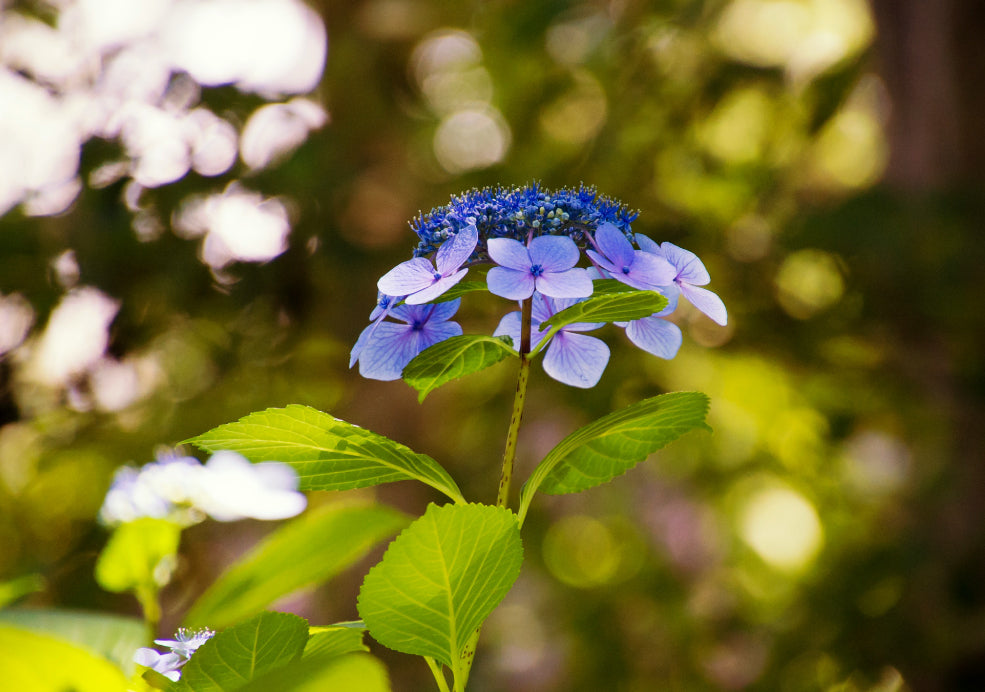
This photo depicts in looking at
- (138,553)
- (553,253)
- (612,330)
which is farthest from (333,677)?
(612,330)

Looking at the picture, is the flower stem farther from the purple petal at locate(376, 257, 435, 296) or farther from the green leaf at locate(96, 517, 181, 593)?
the green leaf at locate(96, 517, 181, 593)

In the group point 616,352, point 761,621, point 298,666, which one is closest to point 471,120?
point 616,352

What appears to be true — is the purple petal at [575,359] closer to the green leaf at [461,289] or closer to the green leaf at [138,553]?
the green leaf at [461,289]

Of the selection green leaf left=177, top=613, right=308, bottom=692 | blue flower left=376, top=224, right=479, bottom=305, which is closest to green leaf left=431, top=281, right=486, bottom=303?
blue flower left=376, top=224, right=479, bottom=305

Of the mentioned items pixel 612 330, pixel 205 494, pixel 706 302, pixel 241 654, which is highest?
pixel 706 302

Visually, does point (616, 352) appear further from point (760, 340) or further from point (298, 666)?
point (298, 666)

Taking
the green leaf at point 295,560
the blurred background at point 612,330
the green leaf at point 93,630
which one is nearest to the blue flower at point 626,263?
the green leaf at point 295,560

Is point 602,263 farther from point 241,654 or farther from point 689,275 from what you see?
point 241,654
